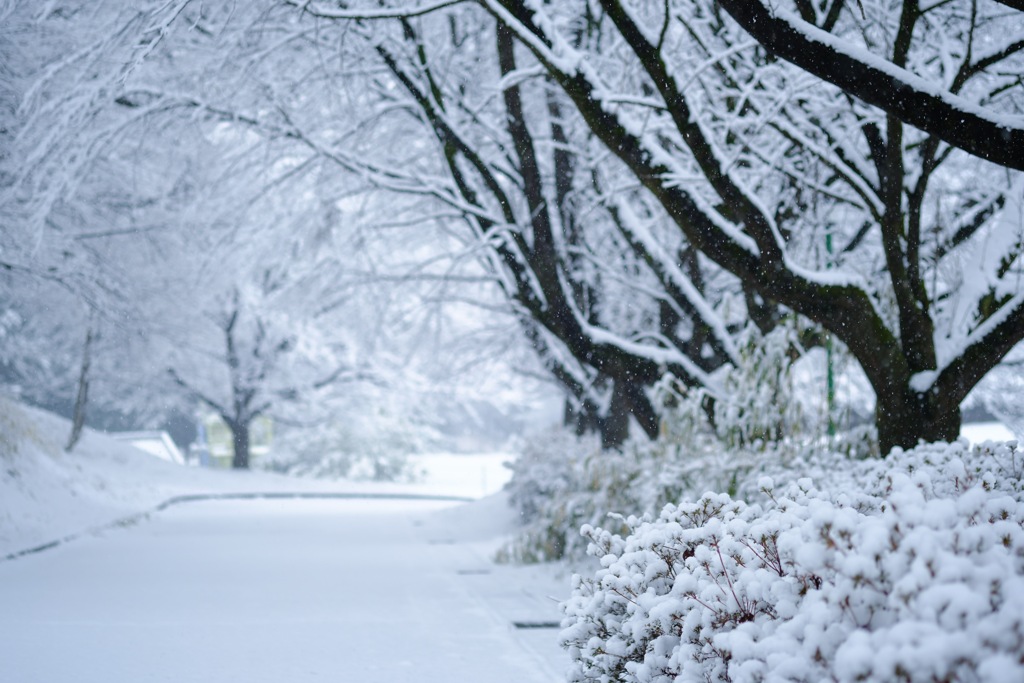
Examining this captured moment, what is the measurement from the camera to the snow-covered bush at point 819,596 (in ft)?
6.73

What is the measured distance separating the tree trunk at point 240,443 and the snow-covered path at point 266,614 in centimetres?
1809

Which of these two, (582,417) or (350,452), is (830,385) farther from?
(350,452)

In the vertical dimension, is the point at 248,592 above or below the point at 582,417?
below

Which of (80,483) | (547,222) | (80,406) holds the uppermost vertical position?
(547,222)

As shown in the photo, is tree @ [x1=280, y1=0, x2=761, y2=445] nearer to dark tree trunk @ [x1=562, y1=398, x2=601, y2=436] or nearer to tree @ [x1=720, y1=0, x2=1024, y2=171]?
dark tree trunk @ [x1=562, y1=398, x2=601, y2=436]

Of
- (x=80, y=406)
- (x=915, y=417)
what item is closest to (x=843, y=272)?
(x=915, y=417)

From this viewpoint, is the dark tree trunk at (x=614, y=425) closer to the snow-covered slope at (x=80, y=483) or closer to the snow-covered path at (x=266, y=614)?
the snow-covered path at (x=266, y=614)

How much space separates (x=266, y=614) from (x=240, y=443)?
25.4 meters

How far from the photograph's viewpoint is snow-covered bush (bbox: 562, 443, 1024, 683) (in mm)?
2051

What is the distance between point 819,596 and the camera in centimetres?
249

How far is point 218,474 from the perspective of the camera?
29.7m

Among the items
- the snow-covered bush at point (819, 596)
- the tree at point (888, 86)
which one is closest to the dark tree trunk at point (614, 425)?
the tree at point (888, 86)

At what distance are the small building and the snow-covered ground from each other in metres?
19.1

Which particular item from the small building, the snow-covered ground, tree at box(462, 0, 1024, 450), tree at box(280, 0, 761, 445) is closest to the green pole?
tree at box(280, 0, 761, 445)
